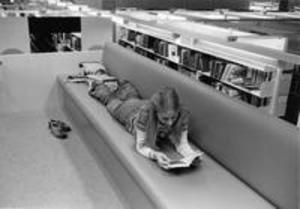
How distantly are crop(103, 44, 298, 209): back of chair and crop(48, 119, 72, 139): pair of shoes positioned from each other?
1.47 m

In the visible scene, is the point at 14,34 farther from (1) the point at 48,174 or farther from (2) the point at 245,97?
(2) the point at 245,97

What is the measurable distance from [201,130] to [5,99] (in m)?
3.11

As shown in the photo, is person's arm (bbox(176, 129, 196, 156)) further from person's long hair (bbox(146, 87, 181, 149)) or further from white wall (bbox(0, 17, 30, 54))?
white wall (bbox(0, 17, 30, 54))

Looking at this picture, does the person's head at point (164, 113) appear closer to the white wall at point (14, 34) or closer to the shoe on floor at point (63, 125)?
the shoe on floor at point (63, 125)

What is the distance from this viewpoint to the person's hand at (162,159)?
2241 millimetres

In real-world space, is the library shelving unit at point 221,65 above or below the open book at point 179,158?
above

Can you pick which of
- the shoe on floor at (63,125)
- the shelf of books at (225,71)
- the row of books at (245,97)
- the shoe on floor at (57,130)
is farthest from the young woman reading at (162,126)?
the row of books at (245,97)

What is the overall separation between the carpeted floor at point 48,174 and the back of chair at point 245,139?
0.92m

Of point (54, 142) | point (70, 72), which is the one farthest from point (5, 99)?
point (54, 142)

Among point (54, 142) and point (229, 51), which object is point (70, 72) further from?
point (229, 51)

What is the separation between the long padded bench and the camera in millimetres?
1898

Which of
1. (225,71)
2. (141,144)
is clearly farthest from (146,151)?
(225,71)

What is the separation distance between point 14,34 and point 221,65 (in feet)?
9.75

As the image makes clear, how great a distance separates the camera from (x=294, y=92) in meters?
3.48
